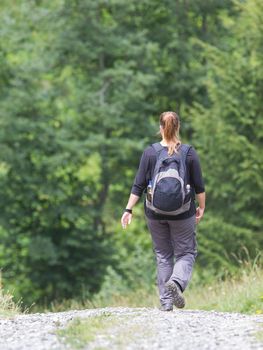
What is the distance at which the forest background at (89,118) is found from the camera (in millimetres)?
19859

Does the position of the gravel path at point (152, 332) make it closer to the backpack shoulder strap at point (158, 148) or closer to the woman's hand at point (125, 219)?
the woman's hand at point (125, 219)

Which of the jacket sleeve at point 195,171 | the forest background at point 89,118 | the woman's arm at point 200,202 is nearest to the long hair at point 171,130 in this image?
the jacket sleeve at point 195,171

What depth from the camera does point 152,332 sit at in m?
6.08

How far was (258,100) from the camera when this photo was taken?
17.1 m

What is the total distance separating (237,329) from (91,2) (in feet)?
52.6

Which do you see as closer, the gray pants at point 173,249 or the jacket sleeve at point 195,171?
the jacket sleeve at point 195,171

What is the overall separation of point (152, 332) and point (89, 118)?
15.7 meters

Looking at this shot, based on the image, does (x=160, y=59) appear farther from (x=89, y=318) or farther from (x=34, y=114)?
(x=89, y=318)

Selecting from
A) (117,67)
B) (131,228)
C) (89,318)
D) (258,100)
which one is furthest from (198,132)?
(89,318)

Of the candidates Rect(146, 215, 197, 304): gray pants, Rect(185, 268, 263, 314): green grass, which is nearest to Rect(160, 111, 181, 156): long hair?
Rect(146, 215, 197, 304): gray pants

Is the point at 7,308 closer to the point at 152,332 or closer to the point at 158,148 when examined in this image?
the point at 158,148

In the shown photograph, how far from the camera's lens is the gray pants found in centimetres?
779

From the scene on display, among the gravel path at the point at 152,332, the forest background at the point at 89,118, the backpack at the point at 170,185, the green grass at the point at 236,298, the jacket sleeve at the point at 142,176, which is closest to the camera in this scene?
the gravel path at the point at 152,332

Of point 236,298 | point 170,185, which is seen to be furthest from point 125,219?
point 236,298
